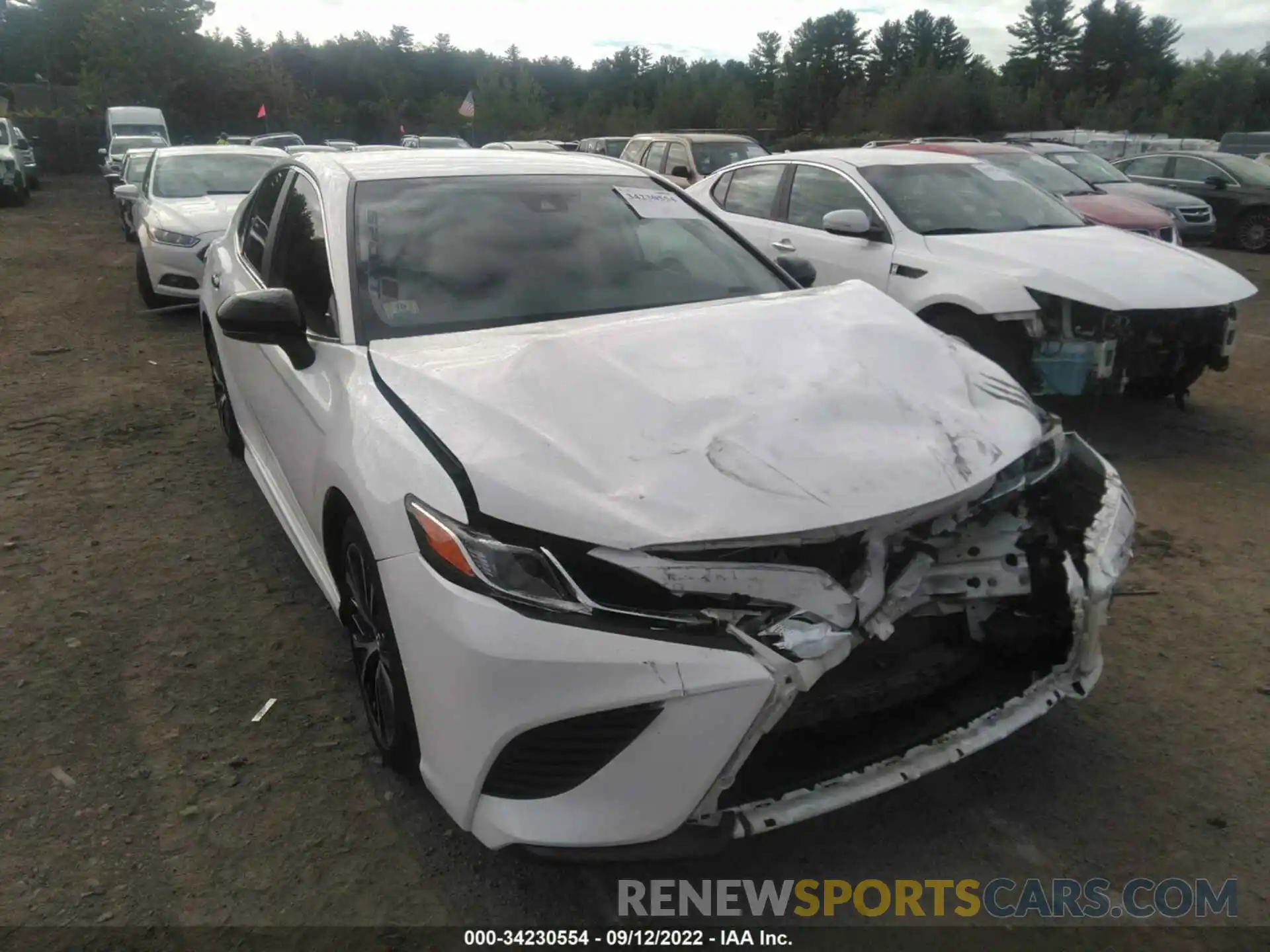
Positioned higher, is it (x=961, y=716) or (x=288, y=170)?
(x=288, y=170)

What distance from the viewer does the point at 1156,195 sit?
1342cm

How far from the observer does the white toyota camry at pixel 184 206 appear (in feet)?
28.2

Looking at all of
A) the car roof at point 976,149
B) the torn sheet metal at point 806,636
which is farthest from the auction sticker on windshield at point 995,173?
the torn sheet metal at point 806,636

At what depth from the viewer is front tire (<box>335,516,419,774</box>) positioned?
2.34 meters

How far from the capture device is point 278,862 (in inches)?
94.5

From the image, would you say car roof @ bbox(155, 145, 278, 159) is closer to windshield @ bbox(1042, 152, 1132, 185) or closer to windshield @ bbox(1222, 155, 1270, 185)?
windshield @ bbox(1042, 152, 1132, 185)

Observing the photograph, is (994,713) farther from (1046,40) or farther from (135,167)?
(1046,40)

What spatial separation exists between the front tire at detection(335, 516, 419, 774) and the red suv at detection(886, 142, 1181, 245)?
8.54 m

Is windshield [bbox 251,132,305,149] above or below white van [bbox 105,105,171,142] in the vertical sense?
below

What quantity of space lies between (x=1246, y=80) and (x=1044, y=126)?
13881 millimetres

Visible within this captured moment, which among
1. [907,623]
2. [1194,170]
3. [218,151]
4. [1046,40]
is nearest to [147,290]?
[218,151]

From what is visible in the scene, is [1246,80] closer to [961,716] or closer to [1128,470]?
[1128,470]

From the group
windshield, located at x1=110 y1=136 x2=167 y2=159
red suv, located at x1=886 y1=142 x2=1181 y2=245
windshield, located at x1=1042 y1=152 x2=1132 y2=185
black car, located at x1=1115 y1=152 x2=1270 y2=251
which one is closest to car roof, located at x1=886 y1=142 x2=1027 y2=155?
red suv, located at x1=886 y1=142 x2=1181 y2=245

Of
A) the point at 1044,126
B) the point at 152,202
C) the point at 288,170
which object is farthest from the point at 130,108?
the point at 1044,126
